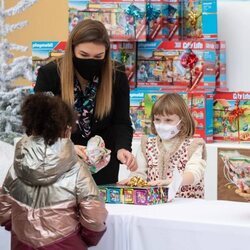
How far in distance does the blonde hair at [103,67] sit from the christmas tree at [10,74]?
6.11 feet

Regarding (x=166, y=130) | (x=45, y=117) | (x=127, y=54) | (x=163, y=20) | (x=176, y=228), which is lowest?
(x=176, y=228)

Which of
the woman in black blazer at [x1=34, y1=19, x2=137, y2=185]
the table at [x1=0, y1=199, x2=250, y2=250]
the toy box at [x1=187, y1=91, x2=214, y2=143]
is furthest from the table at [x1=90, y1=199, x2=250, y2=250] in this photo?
the toy box at [x1=187, y1=91, x2=214, y2=143]

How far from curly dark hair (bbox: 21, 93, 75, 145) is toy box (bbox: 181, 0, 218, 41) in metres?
2.03

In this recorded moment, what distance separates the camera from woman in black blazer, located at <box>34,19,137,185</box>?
104 inches

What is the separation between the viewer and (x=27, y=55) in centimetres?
460

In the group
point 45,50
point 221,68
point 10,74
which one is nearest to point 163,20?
point 221,68

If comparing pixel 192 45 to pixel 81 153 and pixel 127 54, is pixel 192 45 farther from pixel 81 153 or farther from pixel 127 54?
pixel 81 153

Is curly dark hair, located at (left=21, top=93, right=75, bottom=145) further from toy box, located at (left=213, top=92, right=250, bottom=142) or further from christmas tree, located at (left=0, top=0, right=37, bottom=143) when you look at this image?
christmas tree, located at (left=0, top=0, right=37, bottom=143)

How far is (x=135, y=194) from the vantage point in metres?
2.41

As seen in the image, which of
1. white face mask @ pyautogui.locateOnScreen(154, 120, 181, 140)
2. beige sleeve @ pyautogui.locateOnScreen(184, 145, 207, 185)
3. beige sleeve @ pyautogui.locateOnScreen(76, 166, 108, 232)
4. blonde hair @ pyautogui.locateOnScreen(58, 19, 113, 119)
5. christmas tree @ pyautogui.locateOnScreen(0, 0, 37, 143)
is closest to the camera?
beige sleeve @ pyautogui.locateOnScreen(76, 166, 108, 232)

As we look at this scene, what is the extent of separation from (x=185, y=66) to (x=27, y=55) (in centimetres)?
119

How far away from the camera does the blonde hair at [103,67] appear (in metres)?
2.62

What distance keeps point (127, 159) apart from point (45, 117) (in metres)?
0.62

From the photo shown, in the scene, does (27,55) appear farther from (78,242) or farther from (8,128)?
(78,242)
